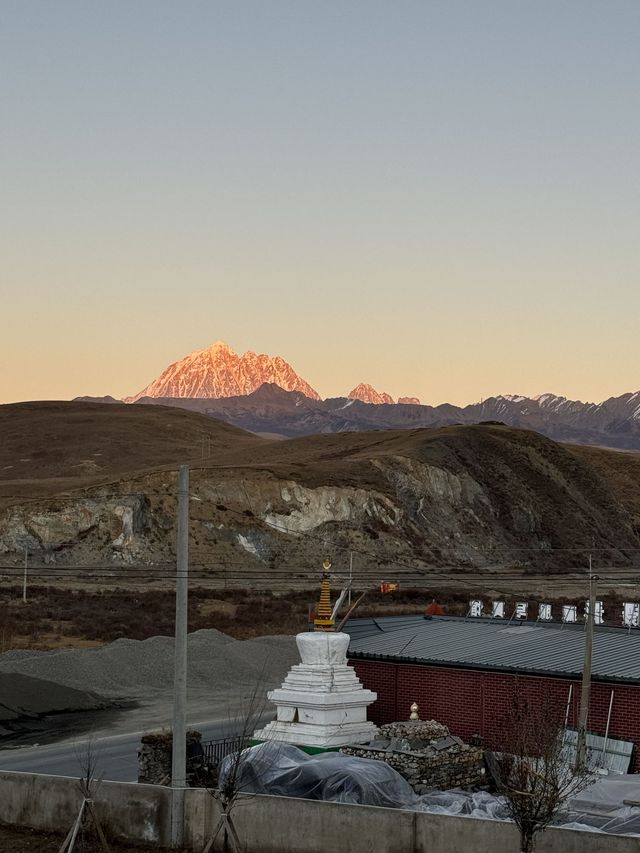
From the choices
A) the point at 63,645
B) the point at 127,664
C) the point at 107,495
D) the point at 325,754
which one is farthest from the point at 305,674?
the point at 107,495

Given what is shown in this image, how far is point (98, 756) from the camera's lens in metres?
37.8

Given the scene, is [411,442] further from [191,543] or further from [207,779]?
[207,779]

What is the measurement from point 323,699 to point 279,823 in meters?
8.63

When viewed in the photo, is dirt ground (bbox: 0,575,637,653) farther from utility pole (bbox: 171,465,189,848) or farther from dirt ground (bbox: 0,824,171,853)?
utility pole (bbox: 171,465,189,848)

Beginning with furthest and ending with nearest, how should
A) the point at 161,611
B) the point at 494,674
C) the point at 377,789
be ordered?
the point at 161,611
the point at 494,674
the point at 377,789

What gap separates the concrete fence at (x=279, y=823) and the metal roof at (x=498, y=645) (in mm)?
9973

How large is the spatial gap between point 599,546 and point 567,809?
470ft

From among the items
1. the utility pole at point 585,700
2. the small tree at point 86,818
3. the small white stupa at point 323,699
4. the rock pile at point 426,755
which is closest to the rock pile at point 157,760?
the small white stupa at point 323,699

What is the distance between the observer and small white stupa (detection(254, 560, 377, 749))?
107 feet

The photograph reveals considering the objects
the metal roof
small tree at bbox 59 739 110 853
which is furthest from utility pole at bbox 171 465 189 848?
the metal roof

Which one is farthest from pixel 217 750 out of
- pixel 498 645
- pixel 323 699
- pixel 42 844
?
pixel 42 844

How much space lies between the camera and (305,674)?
33344 millimetres

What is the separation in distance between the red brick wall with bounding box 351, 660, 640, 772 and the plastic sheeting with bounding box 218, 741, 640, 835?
371 centimetres

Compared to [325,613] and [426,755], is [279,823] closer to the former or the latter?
[426,755]
